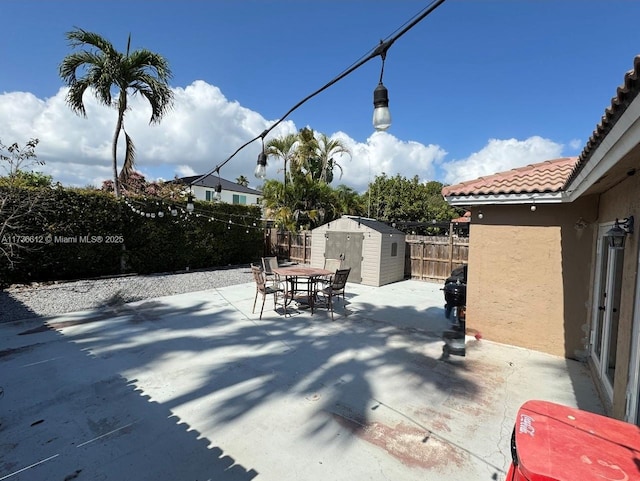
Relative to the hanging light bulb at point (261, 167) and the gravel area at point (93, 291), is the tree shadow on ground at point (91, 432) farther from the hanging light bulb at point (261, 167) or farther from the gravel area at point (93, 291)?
the hanging light bulb at point (261, 167)

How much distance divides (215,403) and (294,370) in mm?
1158

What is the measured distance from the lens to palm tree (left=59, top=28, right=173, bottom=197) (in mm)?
9570

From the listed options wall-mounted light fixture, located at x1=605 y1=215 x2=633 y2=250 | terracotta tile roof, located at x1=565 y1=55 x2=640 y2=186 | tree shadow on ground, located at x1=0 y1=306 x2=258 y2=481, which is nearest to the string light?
terracotta tile roof, located at x1=565 y1=55 x2=640 y2=186

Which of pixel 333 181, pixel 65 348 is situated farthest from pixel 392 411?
pixel 333 181

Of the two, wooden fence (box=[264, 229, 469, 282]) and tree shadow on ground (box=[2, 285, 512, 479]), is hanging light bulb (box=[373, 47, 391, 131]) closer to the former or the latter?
tree shadow on ground (box=[2, 285, 512, 479])

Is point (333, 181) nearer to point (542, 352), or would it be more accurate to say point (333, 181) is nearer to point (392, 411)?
point (542, 352)

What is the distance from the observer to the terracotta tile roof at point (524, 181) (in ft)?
15.1

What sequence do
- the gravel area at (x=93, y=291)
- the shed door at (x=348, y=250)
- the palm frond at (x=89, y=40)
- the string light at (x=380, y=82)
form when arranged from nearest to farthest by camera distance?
the string light at (x=380, y=82)
the gravel area at (x=93, y=291)
the palm frond at (x=89, y=40)
the shed door at (x=348, y=250)

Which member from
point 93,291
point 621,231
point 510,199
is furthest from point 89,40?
point 621,231

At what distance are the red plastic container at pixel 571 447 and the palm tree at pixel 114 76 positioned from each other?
475 inches

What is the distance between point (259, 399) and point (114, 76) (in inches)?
430

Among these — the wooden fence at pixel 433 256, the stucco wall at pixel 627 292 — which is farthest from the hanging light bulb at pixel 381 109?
the wooden fence at pixel 433 256

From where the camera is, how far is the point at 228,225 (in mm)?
14102

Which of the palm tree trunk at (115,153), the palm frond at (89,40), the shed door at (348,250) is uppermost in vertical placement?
the palm frond at (89,40)
